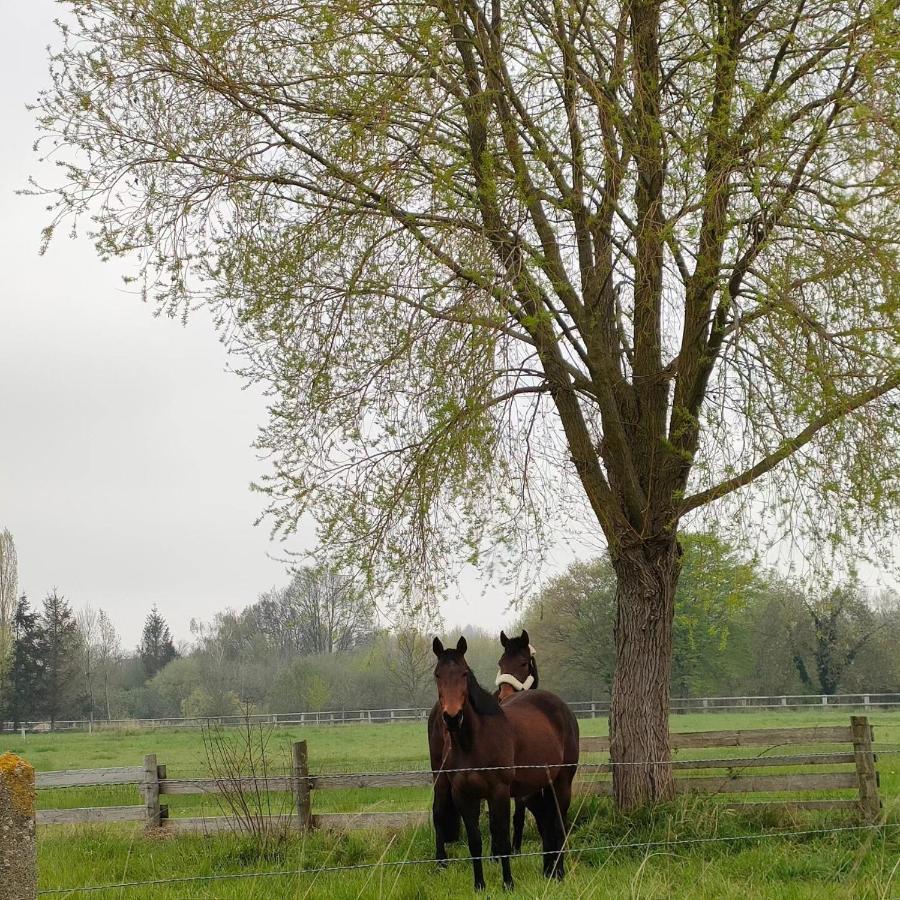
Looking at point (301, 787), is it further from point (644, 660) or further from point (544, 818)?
point (644, 660)

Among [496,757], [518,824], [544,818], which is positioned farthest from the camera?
[518,824]

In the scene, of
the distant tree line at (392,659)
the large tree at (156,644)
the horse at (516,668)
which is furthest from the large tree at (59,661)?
the horse at (516,668)

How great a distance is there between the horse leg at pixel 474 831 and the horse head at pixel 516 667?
219 centimetres

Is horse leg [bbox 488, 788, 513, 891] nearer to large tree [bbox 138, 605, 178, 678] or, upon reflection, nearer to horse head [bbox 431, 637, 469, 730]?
horse head [bbox 431, 637, 469, 730]

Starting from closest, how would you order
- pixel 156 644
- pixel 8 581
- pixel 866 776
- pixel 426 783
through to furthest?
1. pixel 426 783
2. pixel 866 776
3. pixel 8 581
4. pixel 156 644

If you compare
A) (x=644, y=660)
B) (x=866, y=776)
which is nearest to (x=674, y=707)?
(x=866, y=776)

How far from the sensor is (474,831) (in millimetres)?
7746

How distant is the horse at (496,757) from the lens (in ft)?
25.6

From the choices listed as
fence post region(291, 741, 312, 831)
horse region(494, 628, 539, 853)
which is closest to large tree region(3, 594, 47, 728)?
fence post region(291, 741, 312, 831)

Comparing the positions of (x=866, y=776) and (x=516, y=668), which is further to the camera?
(x=866, y=776)

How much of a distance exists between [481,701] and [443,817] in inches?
50.8

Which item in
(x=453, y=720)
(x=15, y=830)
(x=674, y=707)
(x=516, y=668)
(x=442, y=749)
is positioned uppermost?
(x=516, y=668)

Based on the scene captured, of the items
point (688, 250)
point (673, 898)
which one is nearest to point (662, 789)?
point (673, 898)

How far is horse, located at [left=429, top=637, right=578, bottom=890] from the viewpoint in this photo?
7793 mm
